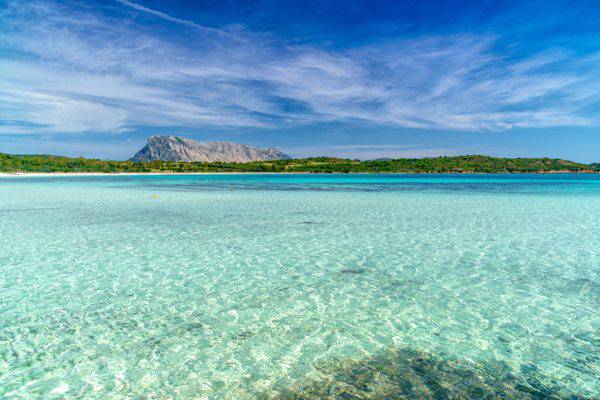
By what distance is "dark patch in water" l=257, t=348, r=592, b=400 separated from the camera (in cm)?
514

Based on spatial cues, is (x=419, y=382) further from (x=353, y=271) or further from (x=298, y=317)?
(x=353, y=271)

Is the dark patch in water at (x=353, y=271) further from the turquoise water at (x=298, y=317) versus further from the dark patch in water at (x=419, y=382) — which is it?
the dark patch in water at (x=419, y=382)

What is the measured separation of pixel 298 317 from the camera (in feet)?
25.5

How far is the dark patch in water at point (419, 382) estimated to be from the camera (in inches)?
202

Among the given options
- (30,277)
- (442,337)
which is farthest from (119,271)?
(442,337)

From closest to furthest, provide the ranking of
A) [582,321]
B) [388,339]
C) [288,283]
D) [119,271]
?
[388,339]
[582,321]
[288,283]
[119,271]

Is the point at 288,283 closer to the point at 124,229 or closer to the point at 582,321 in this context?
the point at 582,321

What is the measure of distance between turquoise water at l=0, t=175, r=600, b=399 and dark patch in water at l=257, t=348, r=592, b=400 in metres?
0.03

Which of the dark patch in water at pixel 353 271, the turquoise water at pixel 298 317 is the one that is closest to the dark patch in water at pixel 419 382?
the turquoise water at pixel 298 317

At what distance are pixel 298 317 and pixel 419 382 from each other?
291 centimetres

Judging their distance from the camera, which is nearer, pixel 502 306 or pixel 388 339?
pixel 388 339

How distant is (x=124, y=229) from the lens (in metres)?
18.2

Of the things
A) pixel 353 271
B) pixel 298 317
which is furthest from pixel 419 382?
pixel 353 271

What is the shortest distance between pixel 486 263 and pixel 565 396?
7.17 m
